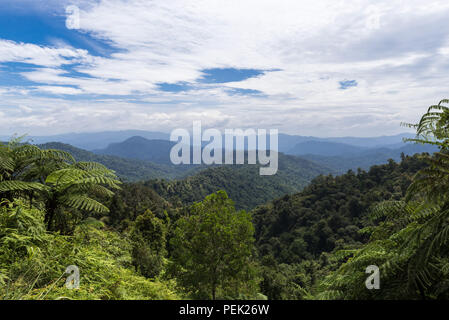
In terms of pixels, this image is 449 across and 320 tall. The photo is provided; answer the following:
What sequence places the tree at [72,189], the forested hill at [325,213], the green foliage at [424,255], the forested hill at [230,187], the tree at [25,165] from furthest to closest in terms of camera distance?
the forested hill at [230,187], the forested hill at [325,213], the tree at [25,165], the tree at [72,189], the green foliage at [424,255]

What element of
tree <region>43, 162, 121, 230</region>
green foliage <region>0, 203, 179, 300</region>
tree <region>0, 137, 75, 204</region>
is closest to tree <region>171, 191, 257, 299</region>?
green foliage <region>0, 203, 179, 300</region>

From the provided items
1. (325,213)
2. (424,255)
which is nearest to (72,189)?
(424,255)

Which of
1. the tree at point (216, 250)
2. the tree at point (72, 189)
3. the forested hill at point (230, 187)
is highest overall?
the tree at point (72, 189)

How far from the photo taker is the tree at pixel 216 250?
4.00m

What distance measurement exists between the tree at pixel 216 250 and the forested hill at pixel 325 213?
36163 mm

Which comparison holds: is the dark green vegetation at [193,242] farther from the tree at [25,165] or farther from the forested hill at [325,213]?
the forested hill at [325,213]

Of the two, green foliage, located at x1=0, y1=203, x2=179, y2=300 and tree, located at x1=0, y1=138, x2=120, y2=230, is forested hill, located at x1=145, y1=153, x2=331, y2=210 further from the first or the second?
green foliage, located at x1=0, y1=203, x2=179, y2=300

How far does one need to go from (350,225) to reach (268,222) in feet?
60.1

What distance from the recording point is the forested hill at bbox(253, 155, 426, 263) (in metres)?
39.9

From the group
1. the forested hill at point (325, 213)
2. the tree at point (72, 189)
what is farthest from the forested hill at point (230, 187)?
the tree at point (72, 189)

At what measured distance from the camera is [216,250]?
4211mm

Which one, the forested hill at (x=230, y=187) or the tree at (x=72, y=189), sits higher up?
the tree at (x=72, y=189)

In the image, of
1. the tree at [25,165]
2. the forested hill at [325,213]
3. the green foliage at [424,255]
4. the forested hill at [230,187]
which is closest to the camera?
the green foliage at [424,255]

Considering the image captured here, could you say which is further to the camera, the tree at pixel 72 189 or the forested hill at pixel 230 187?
the forested hill at pixel 230 187
